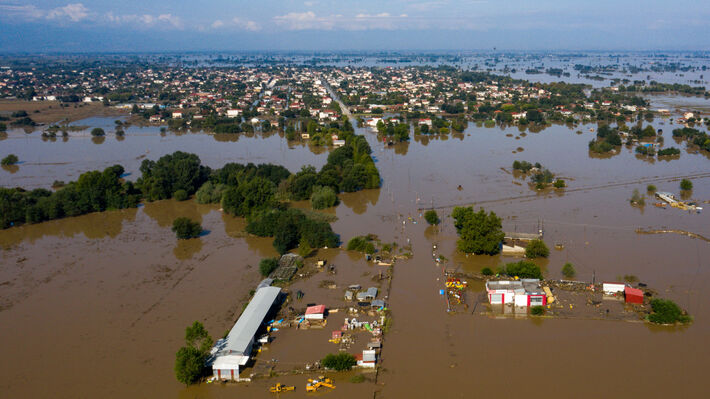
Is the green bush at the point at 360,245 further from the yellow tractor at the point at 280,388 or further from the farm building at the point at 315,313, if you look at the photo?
the yellow tractor at the point at 280,388

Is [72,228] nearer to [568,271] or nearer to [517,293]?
[517,293]

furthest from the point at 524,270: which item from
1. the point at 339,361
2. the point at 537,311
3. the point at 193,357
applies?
the point at 193,357

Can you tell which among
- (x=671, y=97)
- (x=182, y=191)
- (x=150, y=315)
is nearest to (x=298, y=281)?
(x=150, y=315)

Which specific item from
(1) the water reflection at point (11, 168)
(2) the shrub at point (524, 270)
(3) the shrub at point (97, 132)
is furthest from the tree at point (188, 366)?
(3) the shrub at point (97, 132)

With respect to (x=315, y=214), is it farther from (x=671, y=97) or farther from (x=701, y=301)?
(x=671, y=97)

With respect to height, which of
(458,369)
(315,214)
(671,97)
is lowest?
(458,369)

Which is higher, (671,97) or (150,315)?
(671,97)
